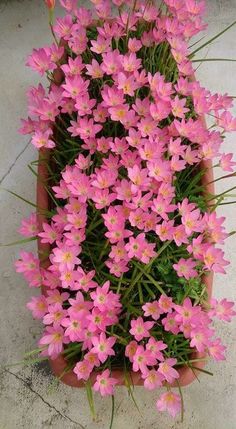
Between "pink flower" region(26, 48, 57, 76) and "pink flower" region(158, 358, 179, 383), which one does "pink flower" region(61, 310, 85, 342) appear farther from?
"pink flower" region(26, 48, 57, 76)

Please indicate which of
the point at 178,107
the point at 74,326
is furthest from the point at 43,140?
the point at 74,326

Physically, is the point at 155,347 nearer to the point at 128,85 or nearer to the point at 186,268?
the point at 186,268

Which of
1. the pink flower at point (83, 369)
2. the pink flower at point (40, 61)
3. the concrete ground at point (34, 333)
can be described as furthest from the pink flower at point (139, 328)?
the pink flower at point (40, 61)

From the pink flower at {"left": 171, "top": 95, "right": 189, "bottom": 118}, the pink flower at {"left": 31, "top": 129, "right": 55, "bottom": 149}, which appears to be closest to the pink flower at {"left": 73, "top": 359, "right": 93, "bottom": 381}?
the pink flower at {"left": 31, "top": 129, "right": 55, "bottom": 149}

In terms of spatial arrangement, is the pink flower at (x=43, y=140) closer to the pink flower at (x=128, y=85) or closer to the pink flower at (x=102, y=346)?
the pink flower at (x=128, y=85)

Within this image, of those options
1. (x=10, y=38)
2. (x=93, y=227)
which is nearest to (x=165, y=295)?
(x=93, y=227)

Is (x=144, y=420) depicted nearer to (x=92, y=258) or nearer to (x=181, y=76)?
(x=92, y=258)

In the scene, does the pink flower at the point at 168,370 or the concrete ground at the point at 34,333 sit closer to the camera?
the pink flower at the point at 168,370
